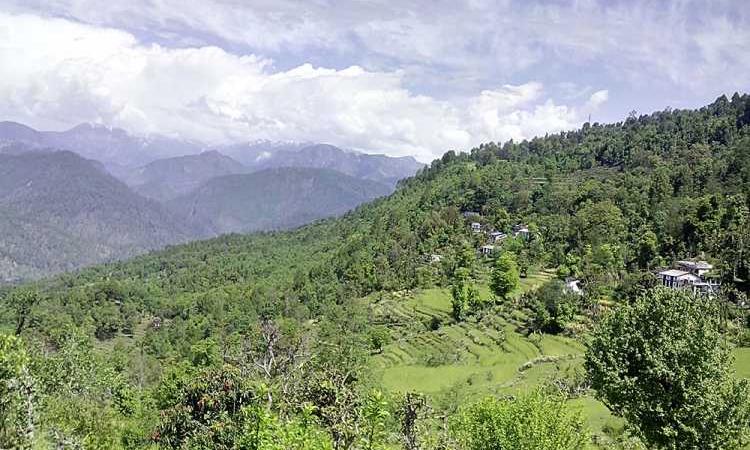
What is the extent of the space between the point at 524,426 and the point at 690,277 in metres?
56.2

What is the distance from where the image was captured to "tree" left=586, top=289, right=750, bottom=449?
23.4m

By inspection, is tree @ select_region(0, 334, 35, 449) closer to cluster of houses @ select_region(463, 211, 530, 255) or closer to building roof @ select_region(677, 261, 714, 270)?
building roof @ select_region(677, 261, 714, 270)

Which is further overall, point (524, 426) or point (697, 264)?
point (697, 264)

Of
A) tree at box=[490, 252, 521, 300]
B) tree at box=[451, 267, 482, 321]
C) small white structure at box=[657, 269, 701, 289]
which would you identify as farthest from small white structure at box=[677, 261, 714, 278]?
tree at box=[451, 267, 482, 321]

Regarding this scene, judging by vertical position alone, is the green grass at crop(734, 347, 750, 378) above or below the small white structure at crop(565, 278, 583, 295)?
below

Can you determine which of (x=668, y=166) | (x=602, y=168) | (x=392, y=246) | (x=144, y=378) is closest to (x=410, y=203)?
(x=392, y=246)

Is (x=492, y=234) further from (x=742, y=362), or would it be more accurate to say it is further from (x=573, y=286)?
(x=742, y=362)

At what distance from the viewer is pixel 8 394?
21.8m

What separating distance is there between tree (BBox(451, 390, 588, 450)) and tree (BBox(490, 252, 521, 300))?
5525cm

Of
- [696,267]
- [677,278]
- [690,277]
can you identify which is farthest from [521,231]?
[690,277]

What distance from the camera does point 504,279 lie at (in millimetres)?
78125

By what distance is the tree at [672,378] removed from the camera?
2339cm

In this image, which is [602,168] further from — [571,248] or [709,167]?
[571,248]

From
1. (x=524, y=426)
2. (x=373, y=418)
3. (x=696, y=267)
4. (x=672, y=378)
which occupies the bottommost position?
(x=524, y=426)
